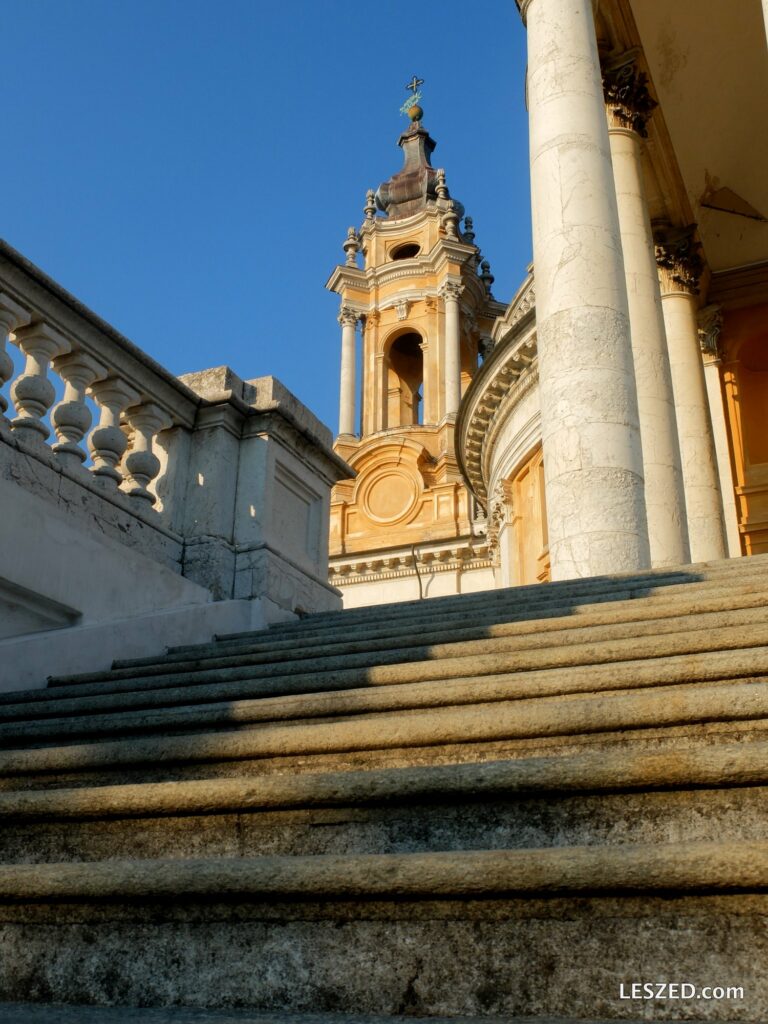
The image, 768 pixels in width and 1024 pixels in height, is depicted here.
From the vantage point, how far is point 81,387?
6004mm

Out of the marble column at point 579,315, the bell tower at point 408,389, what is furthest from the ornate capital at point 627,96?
the bell tower at point 408,389

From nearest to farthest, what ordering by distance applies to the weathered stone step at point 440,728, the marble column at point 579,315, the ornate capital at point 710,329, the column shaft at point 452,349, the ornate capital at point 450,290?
the weathered stone step at point 440,728, the marble column at point 579,315, the ornate capital at point 710,329, the column shaft at point 452,349, the ornate capital at point 450,290

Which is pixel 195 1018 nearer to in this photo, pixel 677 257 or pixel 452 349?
pixel 677 257

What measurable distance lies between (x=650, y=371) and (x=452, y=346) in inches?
939

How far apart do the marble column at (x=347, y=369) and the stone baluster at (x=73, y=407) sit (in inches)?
1139

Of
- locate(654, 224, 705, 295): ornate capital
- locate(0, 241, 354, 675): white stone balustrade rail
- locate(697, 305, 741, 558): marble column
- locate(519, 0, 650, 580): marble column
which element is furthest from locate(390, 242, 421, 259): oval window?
locate(0, 241, 354, 675): white stone balustrade rail

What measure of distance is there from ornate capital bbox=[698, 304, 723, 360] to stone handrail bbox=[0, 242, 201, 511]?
11.4 metres

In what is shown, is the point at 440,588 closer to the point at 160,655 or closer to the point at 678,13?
the point at 678,13

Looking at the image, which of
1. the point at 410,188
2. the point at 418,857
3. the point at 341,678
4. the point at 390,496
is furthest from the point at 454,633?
the point at 410,188

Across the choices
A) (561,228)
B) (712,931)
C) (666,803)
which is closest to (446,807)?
(666,803)

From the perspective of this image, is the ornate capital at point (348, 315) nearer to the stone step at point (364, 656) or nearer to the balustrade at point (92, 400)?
the balustrade at point (92, 400)
